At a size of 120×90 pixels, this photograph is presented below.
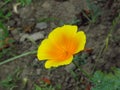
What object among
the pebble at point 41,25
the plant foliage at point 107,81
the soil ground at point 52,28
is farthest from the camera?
the pebble at point 41,25

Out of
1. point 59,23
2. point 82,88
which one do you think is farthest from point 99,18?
point 82,88

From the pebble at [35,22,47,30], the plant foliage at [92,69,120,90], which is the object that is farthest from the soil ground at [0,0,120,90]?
the plant foliage at [92,69,120,90]

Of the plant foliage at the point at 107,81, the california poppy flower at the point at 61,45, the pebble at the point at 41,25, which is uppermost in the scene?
the california poppy flower at the point at 61,45

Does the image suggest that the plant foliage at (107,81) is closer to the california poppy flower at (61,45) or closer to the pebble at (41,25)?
the california poppy flower at (61,45)

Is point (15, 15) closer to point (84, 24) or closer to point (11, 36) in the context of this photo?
point (11, 36)

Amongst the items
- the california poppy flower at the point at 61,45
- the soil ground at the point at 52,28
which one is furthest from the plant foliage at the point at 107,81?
the soil ground at the point at 52,28

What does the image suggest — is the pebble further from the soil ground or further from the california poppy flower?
the california poppy flower

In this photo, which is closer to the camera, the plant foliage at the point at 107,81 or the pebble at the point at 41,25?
the plant foliage at the point at 107,81

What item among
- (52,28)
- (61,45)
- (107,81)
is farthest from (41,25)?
(107,81)
